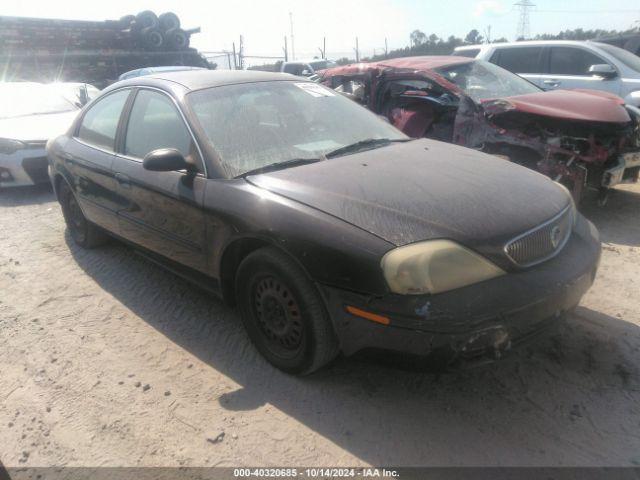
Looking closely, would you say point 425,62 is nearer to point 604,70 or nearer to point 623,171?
point 623,171

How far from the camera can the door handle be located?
3337 millimetres

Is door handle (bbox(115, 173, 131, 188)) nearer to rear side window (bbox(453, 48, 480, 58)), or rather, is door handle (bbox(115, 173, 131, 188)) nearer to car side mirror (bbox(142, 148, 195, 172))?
car side mirror (bbox(142, 148, 195, 172))

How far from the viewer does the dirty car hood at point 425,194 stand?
2.15 meters

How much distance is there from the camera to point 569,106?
15.1 ft


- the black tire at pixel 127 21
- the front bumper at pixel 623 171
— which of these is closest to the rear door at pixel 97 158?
the front bumper at pixel 623 171

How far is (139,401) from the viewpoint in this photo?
2531 millimetres

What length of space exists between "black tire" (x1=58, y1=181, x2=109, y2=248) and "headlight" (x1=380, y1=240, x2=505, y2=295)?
307cm

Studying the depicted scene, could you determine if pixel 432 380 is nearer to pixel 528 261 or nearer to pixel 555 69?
pixel 528 261

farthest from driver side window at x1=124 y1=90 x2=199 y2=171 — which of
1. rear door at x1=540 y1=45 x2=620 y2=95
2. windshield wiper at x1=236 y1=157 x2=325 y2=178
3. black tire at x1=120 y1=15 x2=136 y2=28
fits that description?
black tire at x1=120 y1=15 x2=136 y2=28

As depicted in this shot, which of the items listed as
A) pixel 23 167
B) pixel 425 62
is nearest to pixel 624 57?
pixel 425 62

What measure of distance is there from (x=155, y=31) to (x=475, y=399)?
2129 centimetres

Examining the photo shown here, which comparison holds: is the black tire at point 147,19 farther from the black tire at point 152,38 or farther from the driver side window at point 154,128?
the driver side window at point 154,128

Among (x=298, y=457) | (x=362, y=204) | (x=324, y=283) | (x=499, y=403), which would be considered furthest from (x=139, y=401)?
(x=499, y=403)

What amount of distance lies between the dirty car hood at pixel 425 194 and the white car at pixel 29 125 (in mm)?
4943
